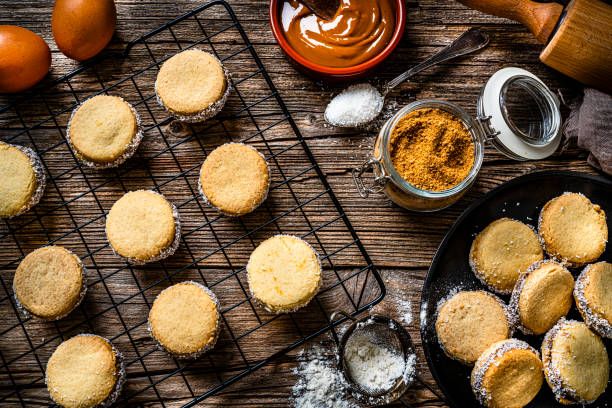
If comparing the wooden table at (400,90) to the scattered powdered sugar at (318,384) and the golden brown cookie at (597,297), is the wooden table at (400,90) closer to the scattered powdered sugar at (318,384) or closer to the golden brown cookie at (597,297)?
the scattered powdered sugar at (318,384)

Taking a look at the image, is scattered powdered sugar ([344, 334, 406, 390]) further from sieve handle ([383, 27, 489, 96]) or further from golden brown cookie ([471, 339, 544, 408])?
sieve handle ([383, 27, 489, 96])

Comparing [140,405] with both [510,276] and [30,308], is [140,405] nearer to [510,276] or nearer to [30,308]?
[30,308]

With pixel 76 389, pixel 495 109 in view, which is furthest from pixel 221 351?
pixel 495 109

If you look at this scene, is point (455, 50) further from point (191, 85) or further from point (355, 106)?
point (191, 85)

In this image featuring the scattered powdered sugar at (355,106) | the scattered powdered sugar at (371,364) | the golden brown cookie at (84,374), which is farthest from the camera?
the scattered powdered sugar at (355,106)

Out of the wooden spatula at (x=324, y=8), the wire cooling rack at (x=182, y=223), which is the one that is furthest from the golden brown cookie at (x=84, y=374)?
the wooden spatula at (x=324, y=8)

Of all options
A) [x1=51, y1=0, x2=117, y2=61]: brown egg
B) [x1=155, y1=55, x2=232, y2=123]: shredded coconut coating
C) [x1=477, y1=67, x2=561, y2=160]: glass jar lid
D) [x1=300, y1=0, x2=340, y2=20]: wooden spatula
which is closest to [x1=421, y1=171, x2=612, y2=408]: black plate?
[x1=477, y1=67, x2=561, y2=160]: glass jar lid
